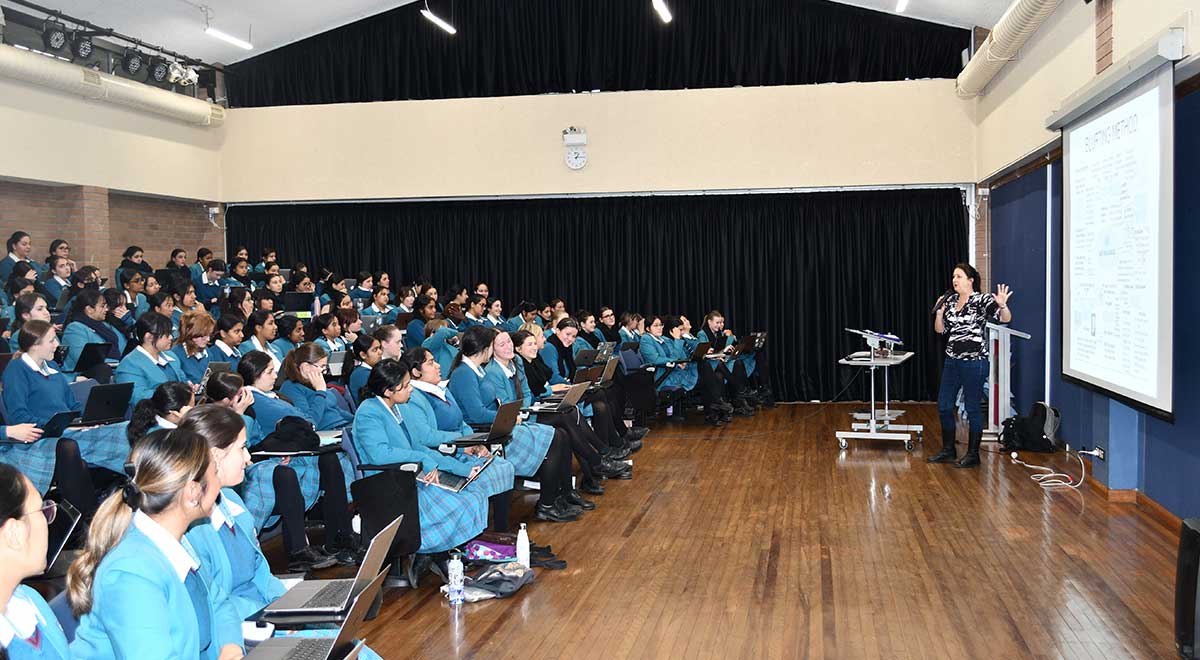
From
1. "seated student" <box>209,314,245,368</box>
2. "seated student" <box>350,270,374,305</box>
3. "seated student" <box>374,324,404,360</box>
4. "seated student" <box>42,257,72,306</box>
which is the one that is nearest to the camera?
"seated student" <box>374,324,404,360</box>

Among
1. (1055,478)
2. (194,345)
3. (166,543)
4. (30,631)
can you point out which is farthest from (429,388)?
(1055,478)

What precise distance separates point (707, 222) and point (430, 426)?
789 centimetres

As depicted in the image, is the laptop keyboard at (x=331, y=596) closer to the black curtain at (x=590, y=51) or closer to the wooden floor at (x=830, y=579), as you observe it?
the wooden floor at (x=830, y=579)

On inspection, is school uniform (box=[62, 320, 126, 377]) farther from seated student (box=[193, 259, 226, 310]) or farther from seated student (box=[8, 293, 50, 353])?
seated student (box=[193, 259, 226, 310])

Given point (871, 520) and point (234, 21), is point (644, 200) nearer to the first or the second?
point (234, 21)

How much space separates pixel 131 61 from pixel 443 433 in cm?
823

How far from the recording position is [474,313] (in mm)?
10820

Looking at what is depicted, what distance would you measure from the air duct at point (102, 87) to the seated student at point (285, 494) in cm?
666

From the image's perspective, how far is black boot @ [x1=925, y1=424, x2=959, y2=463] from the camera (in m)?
7.75

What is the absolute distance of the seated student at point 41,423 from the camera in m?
5.14

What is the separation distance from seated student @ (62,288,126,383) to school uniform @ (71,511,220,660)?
5714 mm

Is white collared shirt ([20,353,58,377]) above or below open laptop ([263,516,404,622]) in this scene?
above

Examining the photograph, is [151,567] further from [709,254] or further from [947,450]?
[709,254]

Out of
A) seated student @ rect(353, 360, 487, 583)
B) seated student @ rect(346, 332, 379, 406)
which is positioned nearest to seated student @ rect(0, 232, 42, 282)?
seated student @ rect(346, 332, 379, 406)
